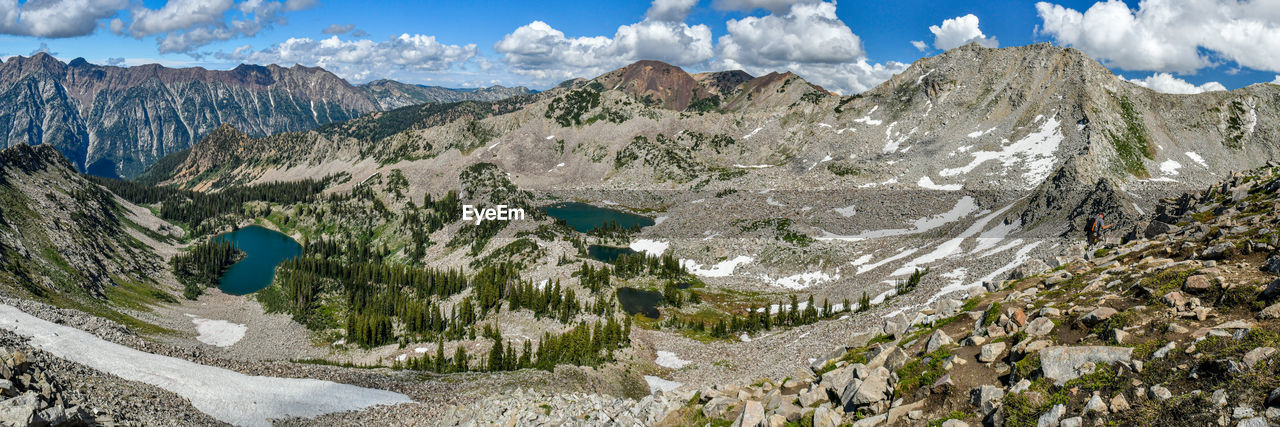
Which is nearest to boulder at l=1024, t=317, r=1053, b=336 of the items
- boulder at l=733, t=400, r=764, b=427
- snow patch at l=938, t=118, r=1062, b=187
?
boulder at l=733, t=400, r=764, b=427

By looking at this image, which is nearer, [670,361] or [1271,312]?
[1271,312]

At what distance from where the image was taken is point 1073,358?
49.0 ft

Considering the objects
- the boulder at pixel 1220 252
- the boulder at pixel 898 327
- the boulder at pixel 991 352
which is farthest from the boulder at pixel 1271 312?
the boulder at pixel 898 327

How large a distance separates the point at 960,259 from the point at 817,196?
3260 inches

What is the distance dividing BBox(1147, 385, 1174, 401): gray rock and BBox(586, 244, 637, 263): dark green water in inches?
5253

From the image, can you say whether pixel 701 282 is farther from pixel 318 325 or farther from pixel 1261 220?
pixel 1261 220

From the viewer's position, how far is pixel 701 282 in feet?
385

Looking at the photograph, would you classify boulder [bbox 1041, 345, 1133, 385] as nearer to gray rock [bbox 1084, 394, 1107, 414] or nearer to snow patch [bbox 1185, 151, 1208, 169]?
gray rock [bbox 1084, 394, 1107, 414]

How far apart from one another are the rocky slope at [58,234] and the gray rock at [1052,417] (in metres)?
85.9

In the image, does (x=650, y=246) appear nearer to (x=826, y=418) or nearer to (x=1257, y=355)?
(x=826, y=418)

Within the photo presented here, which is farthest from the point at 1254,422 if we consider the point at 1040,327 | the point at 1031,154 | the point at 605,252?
the point at 1031,154

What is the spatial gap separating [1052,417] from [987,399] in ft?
5.83

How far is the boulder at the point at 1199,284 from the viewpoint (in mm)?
16484

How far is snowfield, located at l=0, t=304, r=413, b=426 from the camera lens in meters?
35.8
